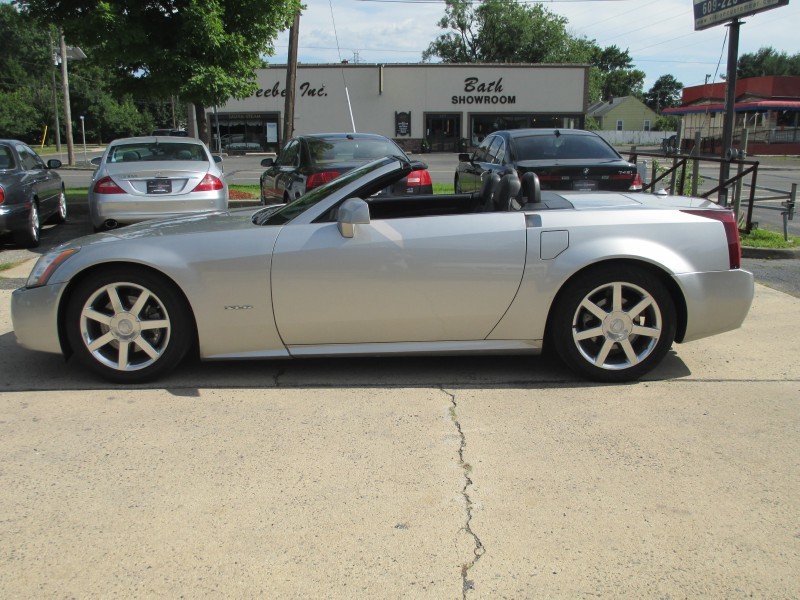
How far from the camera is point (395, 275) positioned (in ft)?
13.9

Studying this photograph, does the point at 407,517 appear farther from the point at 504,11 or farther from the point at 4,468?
the point at 504,11

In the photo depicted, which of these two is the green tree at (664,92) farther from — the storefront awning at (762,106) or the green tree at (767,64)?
the storefront awning at (762,106)

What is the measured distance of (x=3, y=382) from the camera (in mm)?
4441

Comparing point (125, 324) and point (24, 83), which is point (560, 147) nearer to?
point (125, 324)

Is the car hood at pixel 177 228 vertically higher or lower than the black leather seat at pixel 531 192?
lower

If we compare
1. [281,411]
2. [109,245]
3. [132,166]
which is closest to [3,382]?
[109,245]

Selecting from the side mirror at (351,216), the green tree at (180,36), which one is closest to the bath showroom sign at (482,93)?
the green tree at (180,36)

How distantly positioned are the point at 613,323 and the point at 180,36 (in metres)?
10.8

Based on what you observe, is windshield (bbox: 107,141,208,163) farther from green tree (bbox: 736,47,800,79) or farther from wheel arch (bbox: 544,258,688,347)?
green tree (bbox: 736,47,800,79)

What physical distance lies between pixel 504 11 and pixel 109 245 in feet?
A: 225

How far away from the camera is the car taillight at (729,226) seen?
4426mm

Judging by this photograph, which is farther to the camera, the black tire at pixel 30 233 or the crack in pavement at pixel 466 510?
the black tire at pixel 30 233

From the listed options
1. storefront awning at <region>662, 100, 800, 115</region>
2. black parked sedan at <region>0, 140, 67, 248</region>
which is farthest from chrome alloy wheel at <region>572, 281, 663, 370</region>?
storefront awning at <region>662, 100, 800, 115</region>

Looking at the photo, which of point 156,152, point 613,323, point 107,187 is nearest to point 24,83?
point 156,152
